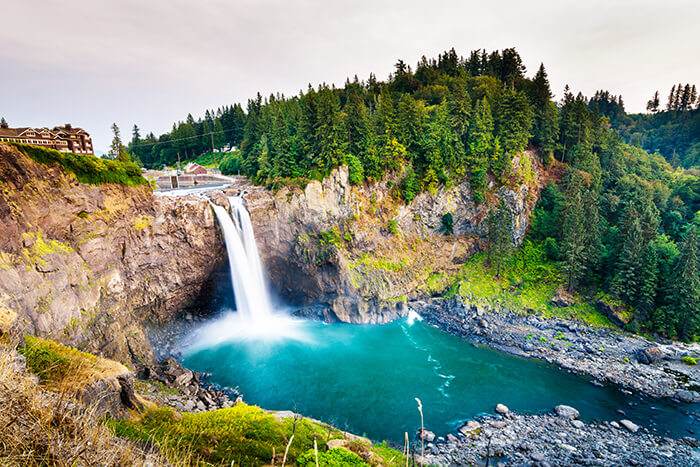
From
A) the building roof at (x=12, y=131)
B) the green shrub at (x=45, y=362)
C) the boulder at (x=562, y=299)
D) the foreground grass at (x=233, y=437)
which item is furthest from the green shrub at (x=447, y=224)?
the building roof at (x=12, y=131)

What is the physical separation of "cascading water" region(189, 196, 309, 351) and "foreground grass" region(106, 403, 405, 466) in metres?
16.3

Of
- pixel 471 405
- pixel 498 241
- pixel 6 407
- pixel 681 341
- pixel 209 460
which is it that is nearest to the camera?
pixel 6 407

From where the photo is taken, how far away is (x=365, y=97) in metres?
54.8

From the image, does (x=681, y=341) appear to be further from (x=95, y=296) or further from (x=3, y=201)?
(x=3, y=201)

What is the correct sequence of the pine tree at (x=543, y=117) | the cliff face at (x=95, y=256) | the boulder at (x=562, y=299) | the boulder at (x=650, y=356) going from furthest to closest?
the pine tree at (x=543, y=117), the boulder at (x=562, y=299), the boulder at (x=650, y=356), the cliff face at (x=95, y=256)

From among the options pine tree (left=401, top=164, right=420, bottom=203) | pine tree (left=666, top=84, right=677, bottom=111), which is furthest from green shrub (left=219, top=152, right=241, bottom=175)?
pine tree (left=666, top=84, right=677, bottom=111)

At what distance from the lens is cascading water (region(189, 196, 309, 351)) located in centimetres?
2947

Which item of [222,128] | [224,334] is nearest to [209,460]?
[224,334]

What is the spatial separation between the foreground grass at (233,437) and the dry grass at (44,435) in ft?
15.2

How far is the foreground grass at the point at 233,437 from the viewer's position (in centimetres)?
886

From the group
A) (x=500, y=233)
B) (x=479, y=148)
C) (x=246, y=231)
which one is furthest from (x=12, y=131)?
(x=500, y=233)

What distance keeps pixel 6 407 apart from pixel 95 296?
72.7ft

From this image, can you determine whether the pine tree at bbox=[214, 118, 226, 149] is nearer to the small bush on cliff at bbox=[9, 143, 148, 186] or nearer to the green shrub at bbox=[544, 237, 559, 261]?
the small bush on cliff at bbox=[9, 143, 148, 186]

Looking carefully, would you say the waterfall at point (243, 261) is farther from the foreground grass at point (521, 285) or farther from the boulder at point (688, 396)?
the boulder at point (688, 396)
